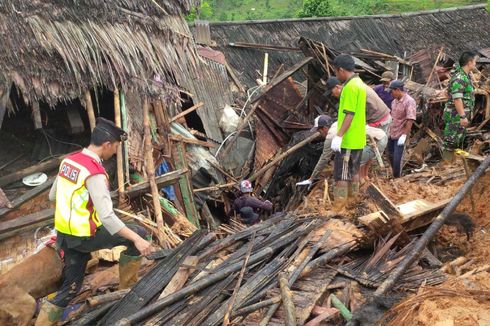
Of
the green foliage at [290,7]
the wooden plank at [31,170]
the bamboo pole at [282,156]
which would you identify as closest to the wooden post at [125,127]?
the wooden plank at [31,170]

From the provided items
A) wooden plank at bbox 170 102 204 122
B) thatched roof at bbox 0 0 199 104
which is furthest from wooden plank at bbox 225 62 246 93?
thatched roof at bbox 0 0 199 104

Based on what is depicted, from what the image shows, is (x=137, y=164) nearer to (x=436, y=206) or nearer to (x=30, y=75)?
(x=30, y=75)

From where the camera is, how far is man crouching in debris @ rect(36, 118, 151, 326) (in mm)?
3619

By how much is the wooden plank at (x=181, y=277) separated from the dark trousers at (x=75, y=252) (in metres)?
0.50

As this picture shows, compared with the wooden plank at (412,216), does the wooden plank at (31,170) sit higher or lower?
higher

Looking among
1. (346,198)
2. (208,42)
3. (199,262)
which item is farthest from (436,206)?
(208,42)

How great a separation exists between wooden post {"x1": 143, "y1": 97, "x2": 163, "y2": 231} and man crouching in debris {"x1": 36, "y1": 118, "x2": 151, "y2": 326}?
5.58 ft

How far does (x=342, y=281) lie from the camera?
421 centimetres

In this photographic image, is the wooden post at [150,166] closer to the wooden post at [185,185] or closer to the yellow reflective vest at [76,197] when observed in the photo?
the wooden post at [185,185]

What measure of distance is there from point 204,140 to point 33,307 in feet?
16.2

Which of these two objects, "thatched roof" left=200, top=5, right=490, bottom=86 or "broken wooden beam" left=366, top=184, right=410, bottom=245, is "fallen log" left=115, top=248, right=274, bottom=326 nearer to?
"broken wooden beam" left=366, top=184, right=410, bottom=245

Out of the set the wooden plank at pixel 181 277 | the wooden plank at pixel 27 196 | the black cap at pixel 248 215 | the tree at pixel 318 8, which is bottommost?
the black cap at pixel 248 215

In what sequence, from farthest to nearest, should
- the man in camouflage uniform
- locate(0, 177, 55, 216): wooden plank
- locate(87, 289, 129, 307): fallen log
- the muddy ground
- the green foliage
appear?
the green foliage
the man in camouflage uniform
locate(0, 177, 55, 216): wooden plank
locate(87, 289, 129, 307): fallen log
the muddy ground

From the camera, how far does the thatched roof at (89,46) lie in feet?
17.9
